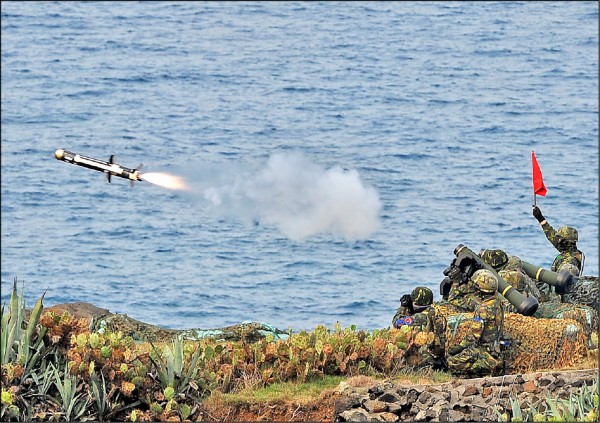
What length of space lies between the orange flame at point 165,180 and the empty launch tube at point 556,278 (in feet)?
20.8

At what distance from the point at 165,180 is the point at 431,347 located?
6.60 meters

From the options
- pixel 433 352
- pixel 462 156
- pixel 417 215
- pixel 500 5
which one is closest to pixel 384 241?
pixel 417 215

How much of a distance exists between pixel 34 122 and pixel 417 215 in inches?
863

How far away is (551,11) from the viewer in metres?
76.9

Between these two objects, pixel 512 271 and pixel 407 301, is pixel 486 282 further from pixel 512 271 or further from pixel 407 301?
pixel 512 271

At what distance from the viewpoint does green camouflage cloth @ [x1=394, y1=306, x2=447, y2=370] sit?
71.2ft

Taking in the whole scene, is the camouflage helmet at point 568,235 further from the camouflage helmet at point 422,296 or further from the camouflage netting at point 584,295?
the camouflage helmet at point 422,296

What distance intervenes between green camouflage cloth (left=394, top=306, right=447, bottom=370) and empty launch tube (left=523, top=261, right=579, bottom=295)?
283 centimetres

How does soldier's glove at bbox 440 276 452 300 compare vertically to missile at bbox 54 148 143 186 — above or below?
below

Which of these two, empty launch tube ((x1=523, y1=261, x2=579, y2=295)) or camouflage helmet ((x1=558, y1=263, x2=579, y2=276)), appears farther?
camouflage helmet ((x1=558, y1=263, x2=579, y2=276))

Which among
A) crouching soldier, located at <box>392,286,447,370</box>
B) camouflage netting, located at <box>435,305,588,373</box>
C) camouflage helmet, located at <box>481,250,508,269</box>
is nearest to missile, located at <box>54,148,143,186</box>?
crouching soldier, located at <box>392,286,447,370</box>

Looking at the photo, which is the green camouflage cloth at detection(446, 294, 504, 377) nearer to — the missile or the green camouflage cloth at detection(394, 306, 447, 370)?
the green camouflage cloth at detection(394, 306, 447, 370)

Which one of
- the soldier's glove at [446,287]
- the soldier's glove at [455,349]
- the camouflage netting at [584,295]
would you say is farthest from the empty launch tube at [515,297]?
the camouflage netting at [584,295]

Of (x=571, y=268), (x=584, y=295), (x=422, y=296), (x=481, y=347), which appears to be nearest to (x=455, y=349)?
(x=481, y=347)
